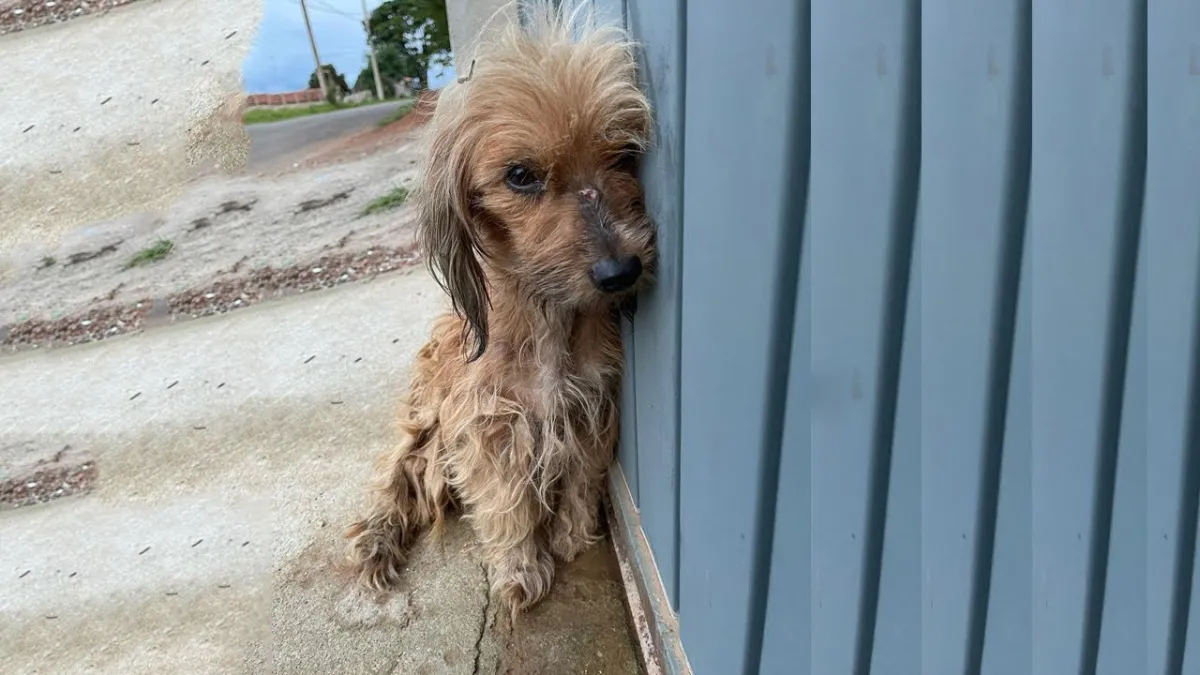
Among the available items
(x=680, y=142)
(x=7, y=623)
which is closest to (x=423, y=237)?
(x=680, y=142)

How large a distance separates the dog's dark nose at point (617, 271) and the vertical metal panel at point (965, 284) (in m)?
0.71

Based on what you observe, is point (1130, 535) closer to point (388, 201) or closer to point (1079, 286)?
point (1079, 286)

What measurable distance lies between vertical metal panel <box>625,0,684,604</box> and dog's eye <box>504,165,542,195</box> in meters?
0.25

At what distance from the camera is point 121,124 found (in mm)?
3217

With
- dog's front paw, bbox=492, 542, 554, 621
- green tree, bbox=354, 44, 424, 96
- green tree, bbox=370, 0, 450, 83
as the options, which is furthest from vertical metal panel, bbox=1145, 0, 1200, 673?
green tree, bbox=354, 44, 424, 96

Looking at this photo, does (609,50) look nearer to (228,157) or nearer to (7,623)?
(228,157)

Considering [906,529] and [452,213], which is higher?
[452,213]

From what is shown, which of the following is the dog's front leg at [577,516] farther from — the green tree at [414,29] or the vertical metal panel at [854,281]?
the green tree at [414,29]

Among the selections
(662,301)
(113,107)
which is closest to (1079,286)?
(662,301)

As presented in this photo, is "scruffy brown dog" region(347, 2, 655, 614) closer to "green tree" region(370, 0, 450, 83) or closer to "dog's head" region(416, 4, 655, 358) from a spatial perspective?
"dog's head" region(416, 4, 655, 358)

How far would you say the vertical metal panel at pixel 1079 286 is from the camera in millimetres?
849

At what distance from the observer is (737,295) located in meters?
1.46

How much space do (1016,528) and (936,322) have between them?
0.31 m

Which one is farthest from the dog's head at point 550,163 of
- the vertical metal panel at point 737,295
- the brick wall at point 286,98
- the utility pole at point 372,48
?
the brick wall at point 286,98
